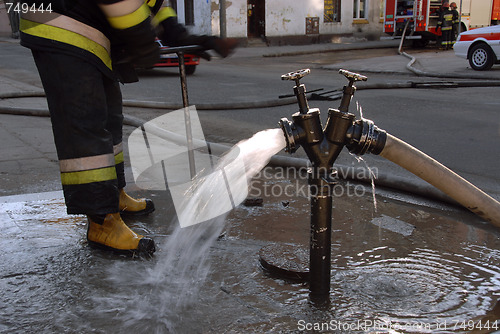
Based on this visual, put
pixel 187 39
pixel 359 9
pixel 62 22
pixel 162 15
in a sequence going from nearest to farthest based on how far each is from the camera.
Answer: pixel 62 22
pixel 187 39
pixel 162 15
pixel 359 9

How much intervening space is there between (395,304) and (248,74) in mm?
11187

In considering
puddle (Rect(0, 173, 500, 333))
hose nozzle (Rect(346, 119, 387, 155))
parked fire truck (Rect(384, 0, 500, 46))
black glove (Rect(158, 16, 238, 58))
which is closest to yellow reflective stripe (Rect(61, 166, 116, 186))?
puddle (Rect(0, 173, 500, 333))

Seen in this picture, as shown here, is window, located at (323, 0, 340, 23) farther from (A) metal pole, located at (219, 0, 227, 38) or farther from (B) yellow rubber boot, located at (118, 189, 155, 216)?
(B) yellow rubber boot, located at (118, 189, 155, 216)

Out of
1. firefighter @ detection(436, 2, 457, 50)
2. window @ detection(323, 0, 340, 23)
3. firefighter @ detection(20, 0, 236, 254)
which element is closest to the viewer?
firefighter @ detection(20, 0, 236, 254)

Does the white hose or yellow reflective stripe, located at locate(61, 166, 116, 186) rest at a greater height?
the white hose

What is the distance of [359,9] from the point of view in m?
26.8

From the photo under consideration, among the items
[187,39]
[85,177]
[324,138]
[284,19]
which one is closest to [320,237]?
[324,138]

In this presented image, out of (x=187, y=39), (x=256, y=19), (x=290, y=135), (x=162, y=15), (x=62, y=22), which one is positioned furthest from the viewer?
(x=256, y=19)

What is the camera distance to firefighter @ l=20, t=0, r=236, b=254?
238cm

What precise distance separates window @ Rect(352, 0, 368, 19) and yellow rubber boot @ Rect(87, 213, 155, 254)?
26.0m

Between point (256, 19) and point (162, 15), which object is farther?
point (256, 19)

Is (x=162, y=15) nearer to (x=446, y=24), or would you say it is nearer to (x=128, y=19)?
(x=128, y=19)

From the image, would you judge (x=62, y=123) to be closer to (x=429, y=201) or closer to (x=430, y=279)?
(x=430, y=279)

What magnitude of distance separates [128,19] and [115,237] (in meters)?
1.05
